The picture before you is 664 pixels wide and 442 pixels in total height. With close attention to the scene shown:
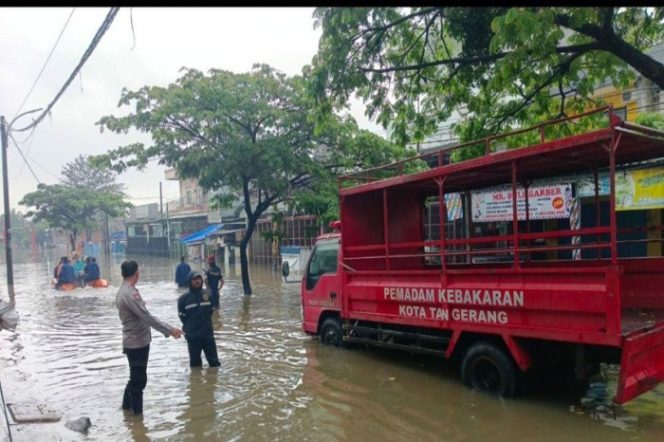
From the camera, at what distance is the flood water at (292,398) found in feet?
17.1

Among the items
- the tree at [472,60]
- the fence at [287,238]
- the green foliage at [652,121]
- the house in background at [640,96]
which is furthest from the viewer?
the fence at [287,238]

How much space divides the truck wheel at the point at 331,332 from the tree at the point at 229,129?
250 inches

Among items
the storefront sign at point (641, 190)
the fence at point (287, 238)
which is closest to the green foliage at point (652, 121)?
the storefront sign at point (641, 190)

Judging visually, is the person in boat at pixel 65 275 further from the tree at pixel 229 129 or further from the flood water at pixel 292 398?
the flood water at pixel 292 398

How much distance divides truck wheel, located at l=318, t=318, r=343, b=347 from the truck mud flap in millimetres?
4515

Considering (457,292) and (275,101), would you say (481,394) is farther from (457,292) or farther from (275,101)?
(275,101)

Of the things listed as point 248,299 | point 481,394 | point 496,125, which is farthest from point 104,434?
point 248,299

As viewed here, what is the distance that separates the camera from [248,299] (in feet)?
53.9

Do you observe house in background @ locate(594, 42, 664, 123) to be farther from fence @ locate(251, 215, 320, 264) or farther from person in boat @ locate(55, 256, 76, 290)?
person in boat @ locate(55, 256, 76, 290)

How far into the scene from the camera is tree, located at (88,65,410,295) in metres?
14.5

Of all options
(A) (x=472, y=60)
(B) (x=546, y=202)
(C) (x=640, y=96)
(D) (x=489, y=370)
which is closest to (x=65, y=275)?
(B) (x=546, y=202)

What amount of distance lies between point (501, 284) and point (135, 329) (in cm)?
400

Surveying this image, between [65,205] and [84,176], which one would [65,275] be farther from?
[84,176]

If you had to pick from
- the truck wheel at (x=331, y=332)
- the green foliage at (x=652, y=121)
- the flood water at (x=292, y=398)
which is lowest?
the flood water at (x=292, y=398)
